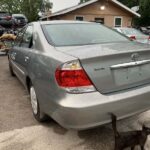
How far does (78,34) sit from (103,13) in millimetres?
22066

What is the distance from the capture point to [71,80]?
2924 millimetres

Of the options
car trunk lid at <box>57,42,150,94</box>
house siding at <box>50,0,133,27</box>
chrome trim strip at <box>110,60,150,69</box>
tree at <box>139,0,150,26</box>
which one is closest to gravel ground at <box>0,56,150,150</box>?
car trunk lid at <box>57,42,150,94</box>

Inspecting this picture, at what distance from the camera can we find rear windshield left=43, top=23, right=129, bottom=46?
148 inches

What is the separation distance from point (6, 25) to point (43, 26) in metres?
18.4

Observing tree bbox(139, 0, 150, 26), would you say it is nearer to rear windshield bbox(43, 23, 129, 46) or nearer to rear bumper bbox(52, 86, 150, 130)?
rear windshield bbox(43, 23, 129, 46)

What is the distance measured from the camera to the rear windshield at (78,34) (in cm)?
375

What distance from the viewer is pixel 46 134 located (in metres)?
3.67

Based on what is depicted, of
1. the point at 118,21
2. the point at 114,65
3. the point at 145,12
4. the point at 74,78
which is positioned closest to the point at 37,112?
the point at 74,78

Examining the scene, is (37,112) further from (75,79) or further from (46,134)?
(75,79)

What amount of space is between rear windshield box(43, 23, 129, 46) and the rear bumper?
3.34ft

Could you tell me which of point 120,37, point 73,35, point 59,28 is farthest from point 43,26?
point 120,37

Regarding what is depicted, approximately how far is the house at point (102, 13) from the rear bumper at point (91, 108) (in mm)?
A: 21290

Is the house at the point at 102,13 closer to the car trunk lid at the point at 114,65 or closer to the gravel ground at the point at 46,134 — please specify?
the gravel ground at the point at 46,134

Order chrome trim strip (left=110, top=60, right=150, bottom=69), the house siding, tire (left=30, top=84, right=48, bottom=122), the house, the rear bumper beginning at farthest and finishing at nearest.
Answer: the house siding → the house → tire (left=30, top=84, right=48, bottom=122) → chrome trim strip (left=110, top=60, right=150, bottom=69) → the rear bumper
